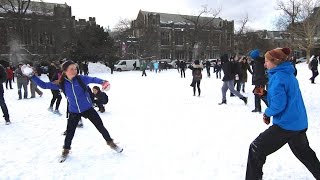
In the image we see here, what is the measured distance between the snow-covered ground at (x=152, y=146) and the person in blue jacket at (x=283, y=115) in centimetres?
91

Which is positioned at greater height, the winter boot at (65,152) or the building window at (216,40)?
the building window at (216,40)

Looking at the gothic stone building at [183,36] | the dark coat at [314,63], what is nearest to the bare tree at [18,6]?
the gothic stone building at [183,36]

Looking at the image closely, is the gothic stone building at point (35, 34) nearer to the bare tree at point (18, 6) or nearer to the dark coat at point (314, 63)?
the bare tree at point (18, 6)

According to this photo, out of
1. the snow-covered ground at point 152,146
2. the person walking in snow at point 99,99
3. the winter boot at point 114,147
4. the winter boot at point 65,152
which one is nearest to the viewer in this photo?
the snow-covered ground at point 152,146

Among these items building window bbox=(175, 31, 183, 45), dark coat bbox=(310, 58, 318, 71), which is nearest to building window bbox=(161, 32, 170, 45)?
building window bbox=(175, 31, 183, 45)

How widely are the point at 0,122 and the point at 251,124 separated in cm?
663

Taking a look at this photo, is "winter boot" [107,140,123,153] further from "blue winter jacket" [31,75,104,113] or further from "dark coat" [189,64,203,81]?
"dark coat" [189,64,203,81]

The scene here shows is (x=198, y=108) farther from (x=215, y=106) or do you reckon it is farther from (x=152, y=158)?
(x=152, y=158)

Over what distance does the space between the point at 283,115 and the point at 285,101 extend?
0.17m

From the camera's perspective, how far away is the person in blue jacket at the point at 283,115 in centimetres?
372

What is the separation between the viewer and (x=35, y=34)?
55.4m

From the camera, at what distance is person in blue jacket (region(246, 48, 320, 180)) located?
147 inches

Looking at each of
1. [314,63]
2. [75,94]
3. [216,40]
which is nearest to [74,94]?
[75,94]

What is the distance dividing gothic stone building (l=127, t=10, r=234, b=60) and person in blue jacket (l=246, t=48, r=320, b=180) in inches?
2661
